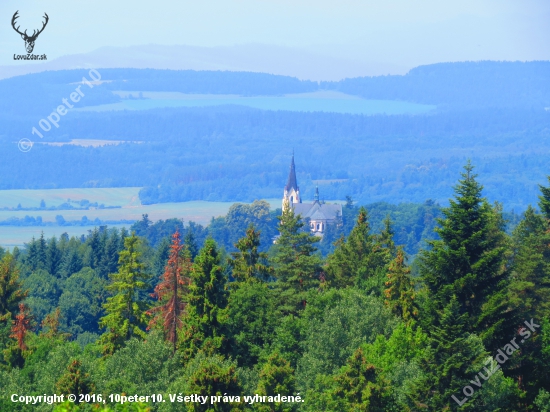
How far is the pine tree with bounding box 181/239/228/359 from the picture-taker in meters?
45.0

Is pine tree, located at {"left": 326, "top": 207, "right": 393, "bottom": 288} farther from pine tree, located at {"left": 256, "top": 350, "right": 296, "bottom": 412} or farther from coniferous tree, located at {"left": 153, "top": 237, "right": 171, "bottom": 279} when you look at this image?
coniferous tree, located at {"left": 153, "top": 237, "right": 171, "bottom": 279}

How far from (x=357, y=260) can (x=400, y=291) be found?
1056cm

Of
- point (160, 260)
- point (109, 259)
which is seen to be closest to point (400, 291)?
point (109, 259)

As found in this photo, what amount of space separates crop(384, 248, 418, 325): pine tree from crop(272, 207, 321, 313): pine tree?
550 cm

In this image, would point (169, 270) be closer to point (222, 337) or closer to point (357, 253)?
point (222, 337)

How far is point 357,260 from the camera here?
5875 centimetres

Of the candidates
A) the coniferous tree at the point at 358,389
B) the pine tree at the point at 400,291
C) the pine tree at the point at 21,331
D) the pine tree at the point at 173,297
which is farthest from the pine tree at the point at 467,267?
the pine tree at the point at 21,331

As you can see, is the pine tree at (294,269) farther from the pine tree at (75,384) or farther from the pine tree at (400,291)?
the pine tree at (75,384)

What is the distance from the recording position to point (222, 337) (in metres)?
45.4

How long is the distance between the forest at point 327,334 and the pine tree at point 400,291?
73 millimetres

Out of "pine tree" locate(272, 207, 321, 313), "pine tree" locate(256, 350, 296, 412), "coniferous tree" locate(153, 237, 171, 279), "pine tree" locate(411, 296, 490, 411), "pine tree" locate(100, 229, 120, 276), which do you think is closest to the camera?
"pine tree" locate(411, 296, 490, 411)

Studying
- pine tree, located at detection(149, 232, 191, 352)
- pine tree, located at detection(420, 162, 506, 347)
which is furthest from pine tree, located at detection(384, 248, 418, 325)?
pine tree, located at detection(149, 232, 191, 352)

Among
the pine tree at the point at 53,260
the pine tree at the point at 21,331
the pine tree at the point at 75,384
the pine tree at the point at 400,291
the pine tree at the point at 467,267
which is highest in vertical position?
the pine tree at the point at 467,267

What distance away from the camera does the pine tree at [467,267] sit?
3869 centimetres
